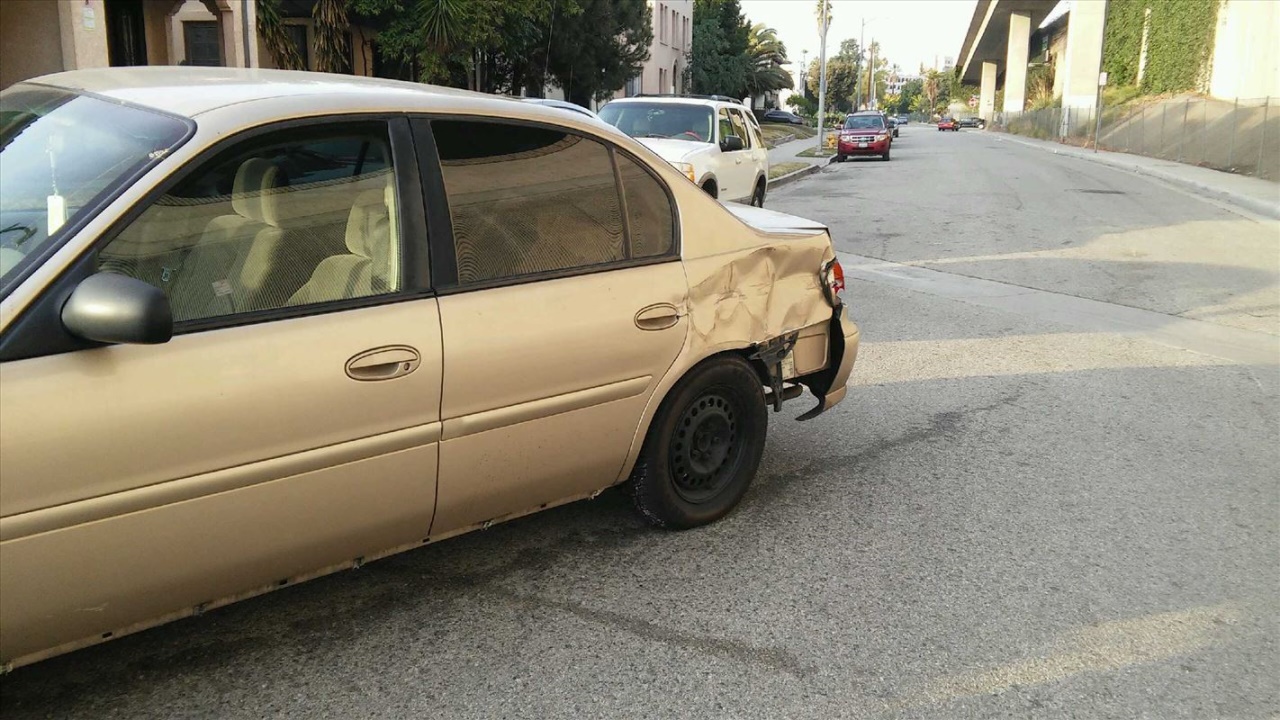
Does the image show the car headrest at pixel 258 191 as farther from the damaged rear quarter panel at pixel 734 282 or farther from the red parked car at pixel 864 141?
the red parked car at pixel 864 141

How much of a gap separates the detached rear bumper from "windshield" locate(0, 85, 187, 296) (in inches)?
122

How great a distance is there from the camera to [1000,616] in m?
3.79

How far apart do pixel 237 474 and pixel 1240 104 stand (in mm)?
32729

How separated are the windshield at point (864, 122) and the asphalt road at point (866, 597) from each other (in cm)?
3174

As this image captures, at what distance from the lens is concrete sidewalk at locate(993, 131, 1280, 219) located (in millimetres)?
19969

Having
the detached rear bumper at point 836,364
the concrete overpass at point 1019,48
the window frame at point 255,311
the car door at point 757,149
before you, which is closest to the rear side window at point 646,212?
the window frame at point 255,311

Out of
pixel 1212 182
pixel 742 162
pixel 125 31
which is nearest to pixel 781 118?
pixel 1212 182

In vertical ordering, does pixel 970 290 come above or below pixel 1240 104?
below

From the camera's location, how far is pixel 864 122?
125ft

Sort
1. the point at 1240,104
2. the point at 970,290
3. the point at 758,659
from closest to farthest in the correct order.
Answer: the point at 758,659 → the point at 970,290 → the point at 1240,104

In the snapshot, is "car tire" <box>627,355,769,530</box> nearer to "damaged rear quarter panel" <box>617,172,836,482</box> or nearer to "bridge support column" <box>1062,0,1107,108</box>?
"damaged rear quarter panel" <box>617,172,836,482</box>

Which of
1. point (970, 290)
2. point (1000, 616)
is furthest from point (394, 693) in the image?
point (970, 290)

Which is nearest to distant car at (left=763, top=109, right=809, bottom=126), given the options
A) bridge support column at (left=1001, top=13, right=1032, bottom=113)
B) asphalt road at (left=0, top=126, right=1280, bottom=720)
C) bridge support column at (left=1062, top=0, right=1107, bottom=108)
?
bridge support column at (left=1001, top=13, right=1032, bottom=113)

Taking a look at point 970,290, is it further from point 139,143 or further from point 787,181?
point 787,181
